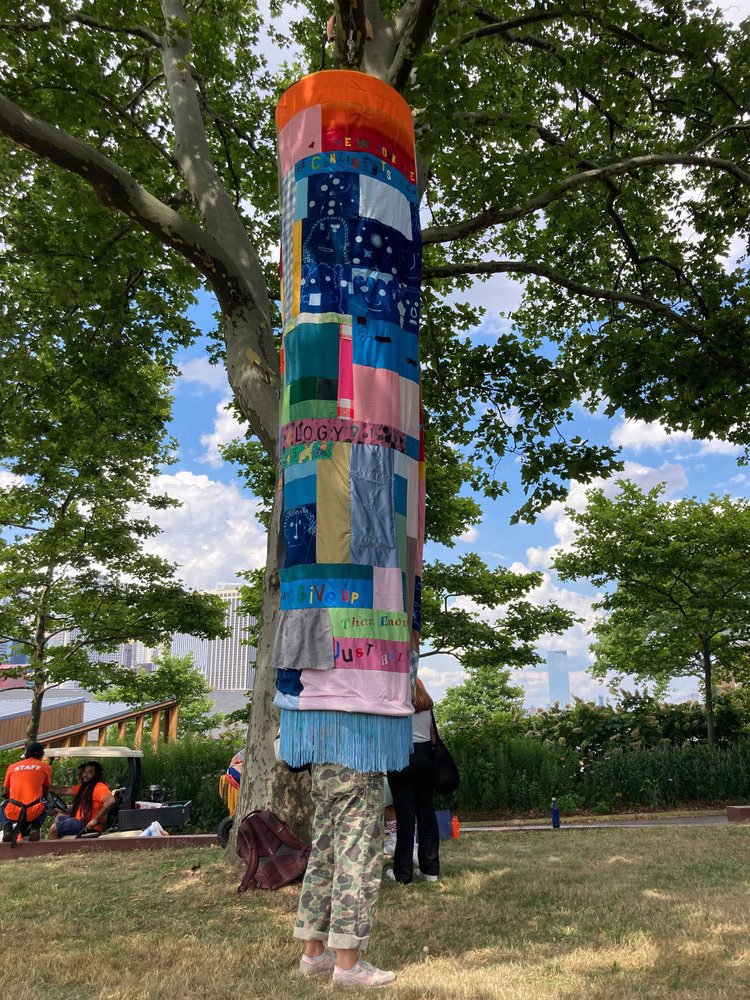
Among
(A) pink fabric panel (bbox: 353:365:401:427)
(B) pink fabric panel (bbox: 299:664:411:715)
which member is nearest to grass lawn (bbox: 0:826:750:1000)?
(B) pink fabric panel (bbox: 299:664:411:715)

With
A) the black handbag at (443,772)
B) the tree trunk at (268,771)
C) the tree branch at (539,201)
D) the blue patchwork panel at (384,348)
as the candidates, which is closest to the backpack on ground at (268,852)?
the tree trunk at (268,771)

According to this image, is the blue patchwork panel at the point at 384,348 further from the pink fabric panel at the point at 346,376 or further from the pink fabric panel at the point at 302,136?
the pink fabric panel at the point at 302,136

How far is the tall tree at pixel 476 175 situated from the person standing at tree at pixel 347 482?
9.30 feet

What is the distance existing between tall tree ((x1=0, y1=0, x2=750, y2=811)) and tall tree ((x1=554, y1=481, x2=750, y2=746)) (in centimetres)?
616

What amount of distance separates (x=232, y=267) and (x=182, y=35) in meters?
3.51

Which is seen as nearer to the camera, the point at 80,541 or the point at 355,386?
the point at 355,386

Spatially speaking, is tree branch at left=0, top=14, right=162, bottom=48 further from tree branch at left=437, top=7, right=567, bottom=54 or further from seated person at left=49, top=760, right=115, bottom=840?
seated person at left=49, top=760, right=115, bottom=840

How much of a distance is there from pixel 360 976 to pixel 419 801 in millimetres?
2831

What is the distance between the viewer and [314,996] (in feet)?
10.3

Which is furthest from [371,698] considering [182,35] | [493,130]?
[182,35]

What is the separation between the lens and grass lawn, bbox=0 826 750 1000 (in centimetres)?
328

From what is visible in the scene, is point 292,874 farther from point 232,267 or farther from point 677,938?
point 232,267

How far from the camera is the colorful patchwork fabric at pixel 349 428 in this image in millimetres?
3771

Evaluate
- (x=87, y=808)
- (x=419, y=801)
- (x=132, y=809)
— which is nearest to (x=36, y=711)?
(x=132, y=809)
